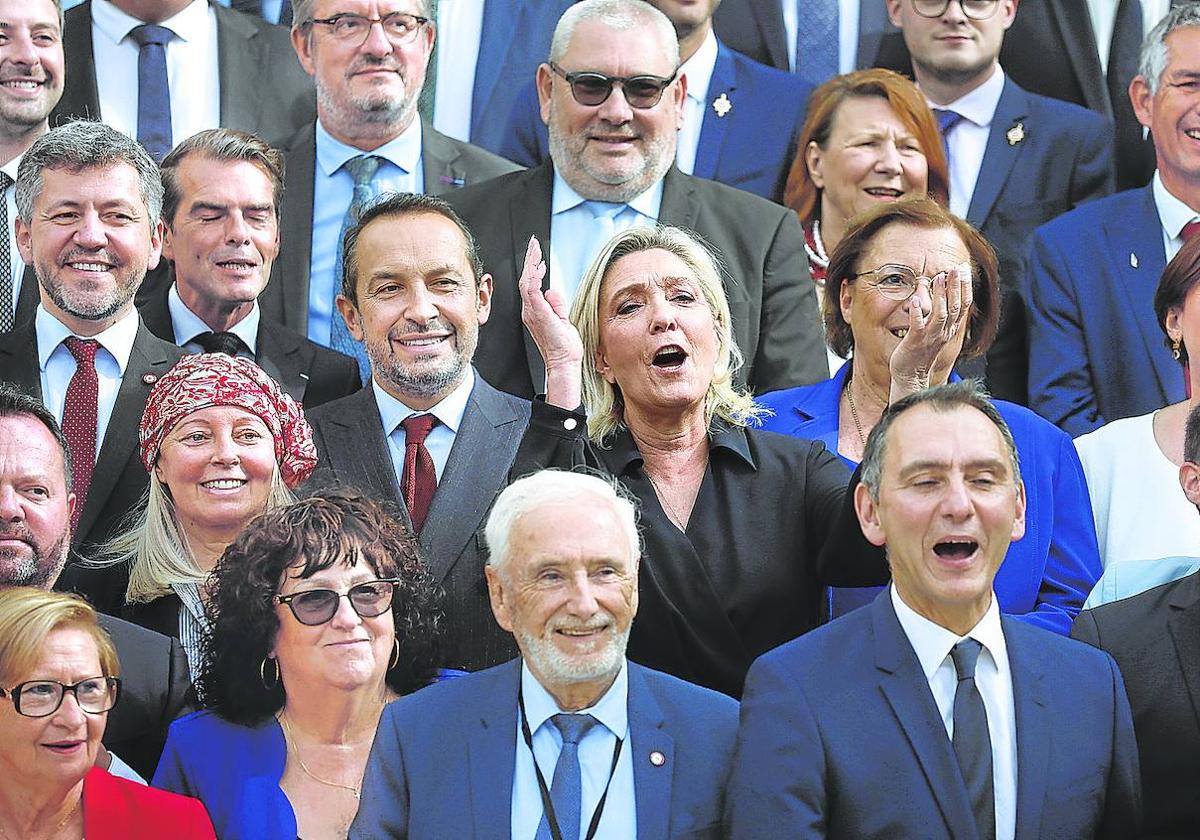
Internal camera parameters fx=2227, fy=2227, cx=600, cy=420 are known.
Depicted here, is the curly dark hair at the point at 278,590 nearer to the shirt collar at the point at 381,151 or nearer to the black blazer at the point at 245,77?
the shirt collar at the point at 381,151

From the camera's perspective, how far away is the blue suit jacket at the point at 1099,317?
5.68 meters

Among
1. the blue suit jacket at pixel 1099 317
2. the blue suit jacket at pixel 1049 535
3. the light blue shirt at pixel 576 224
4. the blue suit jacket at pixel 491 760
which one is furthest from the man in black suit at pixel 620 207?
the blue suit jacket at pixel 491 760

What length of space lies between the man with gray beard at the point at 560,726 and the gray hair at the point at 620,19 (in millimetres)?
1748

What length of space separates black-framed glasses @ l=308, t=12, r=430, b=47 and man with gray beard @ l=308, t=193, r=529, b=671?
830 mm

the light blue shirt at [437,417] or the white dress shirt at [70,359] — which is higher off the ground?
the white dress shirt at [70,359]

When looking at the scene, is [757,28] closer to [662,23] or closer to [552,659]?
[662,23]

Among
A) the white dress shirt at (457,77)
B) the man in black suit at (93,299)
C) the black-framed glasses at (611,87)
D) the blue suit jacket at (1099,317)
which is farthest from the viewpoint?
the white dress shirt at (457,77)

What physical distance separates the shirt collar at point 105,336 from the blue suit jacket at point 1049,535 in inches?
65.0

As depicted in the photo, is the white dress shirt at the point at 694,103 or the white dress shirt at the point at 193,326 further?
the white dress shirt at the point at 694,103

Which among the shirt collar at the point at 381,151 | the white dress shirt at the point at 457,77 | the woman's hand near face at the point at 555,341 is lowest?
the woman's hand near face at the point at 555,341

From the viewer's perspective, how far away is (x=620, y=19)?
5570mm

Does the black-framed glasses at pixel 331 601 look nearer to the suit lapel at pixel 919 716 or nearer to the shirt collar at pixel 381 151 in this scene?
the suit lapel at pixel 919 716

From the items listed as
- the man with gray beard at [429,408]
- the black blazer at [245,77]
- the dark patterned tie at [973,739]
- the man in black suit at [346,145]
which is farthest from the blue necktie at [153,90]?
the dark patterned tie at [973,739]

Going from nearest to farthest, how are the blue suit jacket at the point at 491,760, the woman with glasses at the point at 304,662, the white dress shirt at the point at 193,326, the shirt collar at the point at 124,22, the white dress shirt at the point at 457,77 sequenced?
the blue suit jacket at the point at 491,760
the woman with glasses at the point at 304,662
the white dress shirt at the point at 193,326
the shirt collar at the point at 124,22
the white dress shirt at the point at 457,77
